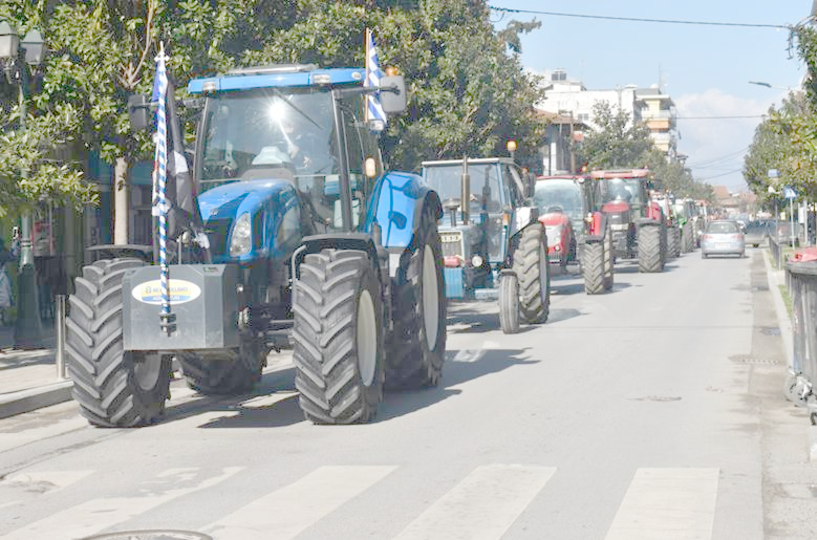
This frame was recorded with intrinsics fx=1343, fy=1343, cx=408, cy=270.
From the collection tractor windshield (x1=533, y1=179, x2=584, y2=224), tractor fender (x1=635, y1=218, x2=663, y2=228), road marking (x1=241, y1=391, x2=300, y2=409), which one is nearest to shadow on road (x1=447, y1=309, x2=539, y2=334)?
tractor windshield (x1=533, y1=179, x2=584, y2=224)

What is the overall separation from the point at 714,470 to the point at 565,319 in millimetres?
13303

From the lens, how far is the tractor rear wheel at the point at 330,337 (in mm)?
10172

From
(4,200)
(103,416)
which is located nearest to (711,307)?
(4,200)

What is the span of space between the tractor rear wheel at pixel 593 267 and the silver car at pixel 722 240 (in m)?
22.0

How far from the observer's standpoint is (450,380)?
13938 millimetres

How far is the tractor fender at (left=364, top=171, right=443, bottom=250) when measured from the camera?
12531mm

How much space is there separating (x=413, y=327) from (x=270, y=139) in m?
2.20

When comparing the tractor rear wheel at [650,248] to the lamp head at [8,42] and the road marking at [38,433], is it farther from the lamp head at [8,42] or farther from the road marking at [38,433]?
the road marking at [38,433]

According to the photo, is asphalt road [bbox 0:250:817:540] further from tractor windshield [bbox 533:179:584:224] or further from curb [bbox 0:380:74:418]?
tractor windshield [bbox 533:179:584:224]

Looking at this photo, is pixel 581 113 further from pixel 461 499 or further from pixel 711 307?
pixel 461 499

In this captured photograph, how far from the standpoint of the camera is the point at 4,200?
1407 cm

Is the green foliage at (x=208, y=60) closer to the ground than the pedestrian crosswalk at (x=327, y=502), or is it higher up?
higher up

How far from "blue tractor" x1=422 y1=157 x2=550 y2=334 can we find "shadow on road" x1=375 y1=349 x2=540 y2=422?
7.60 ft

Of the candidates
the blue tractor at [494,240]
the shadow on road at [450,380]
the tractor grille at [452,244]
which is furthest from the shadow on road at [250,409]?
the blue tractor at [494,240]
